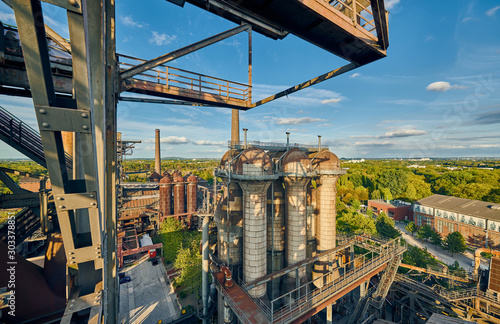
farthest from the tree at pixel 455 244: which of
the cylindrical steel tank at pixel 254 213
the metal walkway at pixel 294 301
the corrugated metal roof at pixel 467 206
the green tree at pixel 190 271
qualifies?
the green tree at pixel 190 271

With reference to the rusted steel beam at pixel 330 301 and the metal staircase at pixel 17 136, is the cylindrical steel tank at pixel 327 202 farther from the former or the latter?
the metal staircase at pixel 17 136

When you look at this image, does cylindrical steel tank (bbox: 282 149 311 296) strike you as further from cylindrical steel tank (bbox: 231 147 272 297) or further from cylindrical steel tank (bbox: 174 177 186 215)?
cylindrical steel tank (bbox: 174 177 186 215)

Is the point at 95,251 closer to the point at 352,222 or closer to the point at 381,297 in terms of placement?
the point at 381,297

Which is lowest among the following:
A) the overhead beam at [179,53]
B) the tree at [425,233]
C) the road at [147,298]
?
the road at [147,298]

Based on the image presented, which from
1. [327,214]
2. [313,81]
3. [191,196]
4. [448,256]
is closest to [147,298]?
[191,196]

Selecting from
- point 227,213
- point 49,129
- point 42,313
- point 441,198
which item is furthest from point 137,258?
point 441,198

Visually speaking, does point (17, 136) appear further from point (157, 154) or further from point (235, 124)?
point (157, 154)
